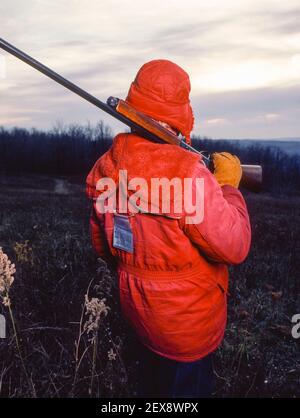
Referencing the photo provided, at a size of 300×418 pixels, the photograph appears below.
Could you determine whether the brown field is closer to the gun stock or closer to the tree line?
the gun stock

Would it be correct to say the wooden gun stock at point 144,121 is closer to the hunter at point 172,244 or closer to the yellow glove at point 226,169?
the hunter at point 172,244

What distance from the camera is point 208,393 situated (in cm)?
226

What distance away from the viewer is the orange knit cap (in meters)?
1.90

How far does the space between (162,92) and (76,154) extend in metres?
71.6

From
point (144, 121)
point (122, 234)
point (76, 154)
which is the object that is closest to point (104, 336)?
point (122, 234)

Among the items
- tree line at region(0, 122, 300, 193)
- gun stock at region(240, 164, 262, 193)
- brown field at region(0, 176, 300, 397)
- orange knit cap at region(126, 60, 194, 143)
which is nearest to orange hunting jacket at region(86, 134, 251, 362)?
orange knit cap at region(126, 60, 194, 143)

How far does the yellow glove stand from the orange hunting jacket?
0.10 metres

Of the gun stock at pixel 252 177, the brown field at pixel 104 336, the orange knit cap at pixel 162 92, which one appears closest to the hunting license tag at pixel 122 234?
the orange knit cap at pixel 162 92

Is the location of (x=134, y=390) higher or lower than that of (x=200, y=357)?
lower

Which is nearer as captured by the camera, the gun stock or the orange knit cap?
the orange knit cap

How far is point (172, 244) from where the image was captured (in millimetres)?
1870

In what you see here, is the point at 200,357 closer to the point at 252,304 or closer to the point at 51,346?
the point at 51,346
